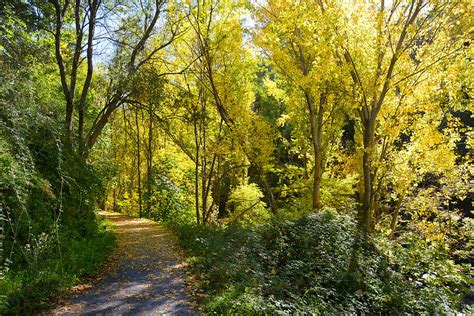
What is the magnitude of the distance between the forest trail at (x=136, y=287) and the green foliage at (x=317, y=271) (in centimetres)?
47

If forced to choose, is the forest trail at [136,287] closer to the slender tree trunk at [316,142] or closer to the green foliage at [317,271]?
the green foliage at [317,271]

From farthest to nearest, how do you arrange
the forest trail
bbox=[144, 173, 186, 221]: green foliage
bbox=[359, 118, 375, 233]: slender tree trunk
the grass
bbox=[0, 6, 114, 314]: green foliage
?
bbox=[144, 173, 186, 221]: green foliage, bbox=[359, 118, 375, 233]: slender tree trunk, the forest trail, the grass, bbox=[0, 6, 114, 314]: green foliage

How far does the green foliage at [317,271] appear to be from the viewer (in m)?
5.69

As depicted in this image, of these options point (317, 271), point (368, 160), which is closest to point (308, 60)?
point (368, 160)

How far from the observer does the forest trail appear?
503 centimetres

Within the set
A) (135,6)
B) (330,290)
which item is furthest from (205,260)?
(135,6)

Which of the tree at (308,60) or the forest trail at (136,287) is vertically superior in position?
the tree at (308,60)

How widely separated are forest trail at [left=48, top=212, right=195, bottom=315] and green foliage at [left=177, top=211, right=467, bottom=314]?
1.54 feet

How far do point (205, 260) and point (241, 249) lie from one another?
0.79 meters

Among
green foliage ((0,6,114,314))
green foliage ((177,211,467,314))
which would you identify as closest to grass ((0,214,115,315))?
green foliage ((0,6,114,314))

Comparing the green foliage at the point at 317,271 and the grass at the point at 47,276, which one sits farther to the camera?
the green foliage at the point at 317,271

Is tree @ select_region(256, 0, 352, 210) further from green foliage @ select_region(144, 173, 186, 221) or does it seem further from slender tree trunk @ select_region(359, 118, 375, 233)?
green foliage @ select_region(144, 173, 186, 221)

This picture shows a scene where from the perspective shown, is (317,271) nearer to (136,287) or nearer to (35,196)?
(136,287)

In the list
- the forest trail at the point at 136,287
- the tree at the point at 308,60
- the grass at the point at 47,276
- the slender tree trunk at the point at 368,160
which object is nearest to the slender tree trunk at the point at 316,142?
the tree at the point at 308,60
